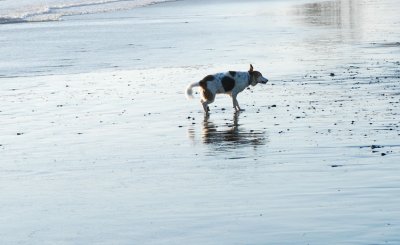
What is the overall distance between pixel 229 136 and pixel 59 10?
54.4m

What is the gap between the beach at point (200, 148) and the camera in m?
9.02

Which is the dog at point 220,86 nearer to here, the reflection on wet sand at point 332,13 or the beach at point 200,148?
the beach at point 200,148

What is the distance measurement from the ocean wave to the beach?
86.7 feet

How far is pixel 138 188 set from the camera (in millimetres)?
10867

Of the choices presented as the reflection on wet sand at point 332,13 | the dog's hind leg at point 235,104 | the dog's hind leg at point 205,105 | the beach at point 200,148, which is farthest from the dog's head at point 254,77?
the reflection on wet sand at point 332,13

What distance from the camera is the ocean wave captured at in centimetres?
5688

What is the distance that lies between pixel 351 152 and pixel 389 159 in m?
0.80

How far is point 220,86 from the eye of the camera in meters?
17.7

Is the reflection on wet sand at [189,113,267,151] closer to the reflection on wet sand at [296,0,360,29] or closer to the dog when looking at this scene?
the dog

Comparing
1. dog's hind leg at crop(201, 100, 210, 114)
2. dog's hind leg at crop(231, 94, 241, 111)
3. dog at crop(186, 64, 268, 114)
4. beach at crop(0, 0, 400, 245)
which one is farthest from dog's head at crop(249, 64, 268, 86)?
dog's hind leg at crop(201, 100, 210, 114)

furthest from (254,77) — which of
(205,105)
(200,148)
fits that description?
(200,148)

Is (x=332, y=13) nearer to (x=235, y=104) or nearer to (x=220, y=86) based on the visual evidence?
(x=220, y=86)

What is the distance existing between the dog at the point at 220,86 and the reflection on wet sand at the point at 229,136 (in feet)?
3.78

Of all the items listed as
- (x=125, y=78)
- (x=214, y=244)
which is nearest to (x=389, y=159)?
(x=214, y=244)
